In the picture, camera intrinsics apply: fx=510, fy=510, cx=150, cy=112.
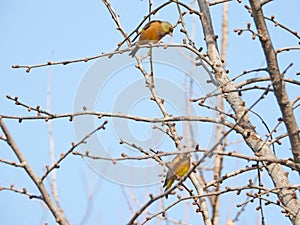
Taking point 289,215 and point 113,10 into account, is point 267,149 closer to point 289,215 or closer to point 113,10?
point 289,215

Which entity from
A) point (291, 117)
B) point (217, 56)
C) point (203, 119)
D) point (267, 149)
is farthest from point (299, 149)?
point (217, 56)

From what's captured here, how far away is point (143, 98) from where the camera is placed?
3785mm

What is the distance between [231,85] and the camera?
281cm

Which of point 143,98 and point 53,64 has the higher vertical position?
point 143,98

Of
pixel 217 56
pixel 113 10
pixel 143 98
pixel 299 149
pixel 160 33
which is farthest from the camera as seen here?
pixel 160 33

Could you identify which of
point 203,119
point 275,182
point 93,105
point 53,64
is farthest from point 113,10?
point 275,182

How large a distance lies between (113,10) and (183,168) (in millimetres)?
1175

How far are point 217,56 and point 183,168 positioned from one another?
85 centimetres

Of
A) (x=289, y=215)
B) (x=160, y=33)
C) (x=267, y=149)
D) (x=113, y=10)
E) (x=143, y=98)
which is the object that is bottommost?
(x=289, y=215)

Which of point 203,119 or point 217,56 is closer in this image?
point 203,119

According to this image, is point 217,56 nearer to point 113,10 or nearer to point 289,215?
point 113,10

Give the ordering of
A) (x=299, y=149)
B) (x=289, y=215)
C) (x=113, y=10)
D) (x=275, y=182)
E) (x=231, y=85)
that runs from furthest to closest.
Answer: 1. (x=113, y=10)
2. (x=231, y=85)
3. (x=275, y=182)
4. (x=289, y=215)
5. (x=299, y=149)

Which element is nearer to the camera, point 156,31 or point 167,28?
point 167,28

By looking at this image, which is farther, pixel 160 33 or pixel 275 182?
pixel 160 33
